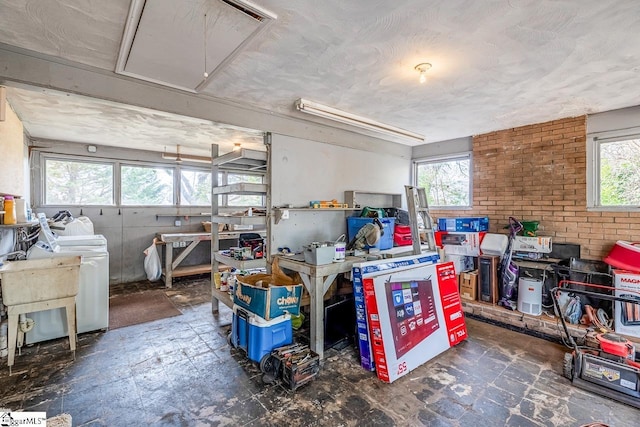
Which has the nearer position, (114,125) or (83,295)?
(83,295)

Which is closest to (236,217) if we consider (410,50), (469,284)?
(410,50)

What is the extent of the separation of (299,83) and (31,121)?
3.86 metres

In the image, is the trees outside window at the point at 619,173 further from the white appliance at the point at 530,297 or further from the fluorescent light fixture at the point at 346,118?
the fluorescent light fixture at the point at 346,118

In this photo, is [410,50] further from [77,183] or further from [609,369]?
[77,183]

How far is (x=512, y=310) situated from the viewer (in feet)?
12.3

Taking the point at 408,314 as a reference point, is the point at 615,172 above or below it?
above

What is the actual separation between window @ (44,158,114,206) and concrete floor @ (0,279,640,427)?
10.3ft

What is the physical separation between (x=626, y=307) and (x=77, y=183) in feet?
26.6

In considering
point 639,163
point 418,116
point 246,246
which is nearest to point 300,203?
point 246,246

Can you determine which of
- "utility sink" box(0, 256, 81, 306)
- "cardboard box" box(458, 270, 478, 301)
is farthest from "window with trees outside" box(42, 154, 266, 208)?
"cardboard box" box(458, 270, 478, 301)

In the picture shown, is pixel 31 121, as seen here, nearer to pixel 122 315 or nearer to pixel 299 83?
pixel 122 315

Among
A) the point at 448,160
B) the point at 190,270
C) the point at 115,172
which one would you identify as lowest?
the point at 190,270

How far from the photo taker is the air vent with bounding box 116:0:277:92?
67.1 inches

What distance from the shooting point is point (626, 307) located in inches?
122
